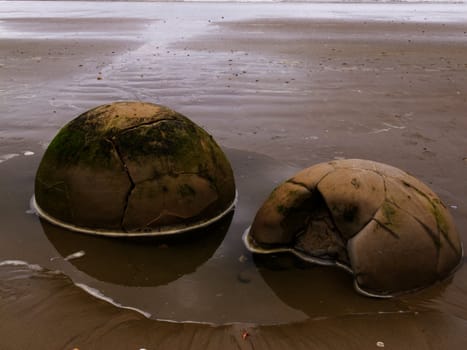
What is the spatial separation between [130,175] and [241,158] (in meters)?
2.13

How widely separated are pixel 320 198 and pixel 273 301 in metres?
0.86

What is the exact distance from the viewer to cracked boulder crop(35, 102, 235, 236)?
3896mm

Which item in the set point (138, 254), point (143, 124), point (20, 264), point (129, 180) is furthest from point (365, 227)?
point (20, 264)

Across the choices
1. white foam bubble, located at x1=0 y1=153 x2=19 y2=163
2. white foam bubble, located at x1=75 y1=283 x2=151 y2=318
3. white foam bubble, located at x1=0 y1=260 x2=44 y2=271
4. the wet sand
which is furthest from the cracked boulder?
white foam bubble, located at x1=0 y1=153 x2=19 y2=163

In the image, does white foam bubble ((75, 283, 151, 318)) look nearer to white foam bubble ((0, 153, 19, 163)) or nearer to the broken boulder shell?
the broken boulder shell

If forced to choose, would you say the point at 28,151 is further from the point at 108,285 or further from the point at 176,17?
the point at 176,17

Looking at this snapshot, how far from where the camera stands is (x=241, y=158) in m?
5.82

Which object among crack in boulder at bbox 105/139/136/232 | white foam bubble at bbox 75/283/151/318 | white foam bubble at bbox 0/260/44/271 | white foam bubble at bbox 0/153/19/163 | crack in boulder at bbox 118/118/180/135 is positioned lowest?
white foam bubble at bbox 75/283/151/318

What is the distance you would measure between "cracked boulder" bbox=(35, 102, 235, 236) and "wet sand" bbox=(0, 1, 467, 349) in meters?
0.21

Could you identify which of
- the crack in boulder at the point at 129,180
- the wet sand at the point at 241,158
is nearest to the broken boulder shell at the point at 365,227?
the wet sand at the point at 241,158

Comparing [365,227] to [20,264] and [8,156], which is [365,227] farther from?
[8,156]

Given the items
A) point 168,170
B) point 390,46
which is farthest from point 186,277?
point 390,46

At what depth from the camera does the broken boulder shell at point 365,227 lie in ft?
10.9

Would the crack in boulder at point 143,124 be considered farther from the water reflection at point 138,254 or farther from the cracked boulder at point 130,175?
the water reflection at point 138,254
